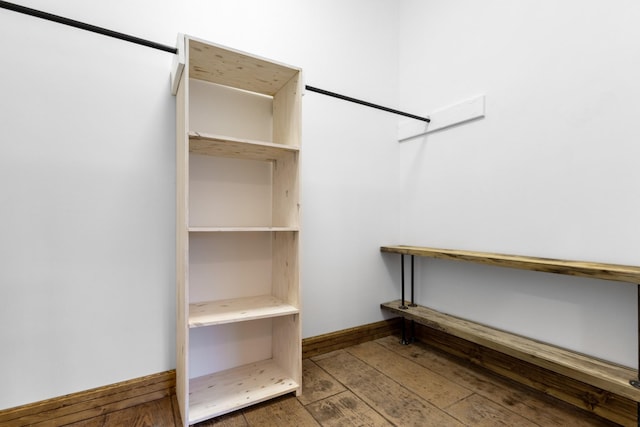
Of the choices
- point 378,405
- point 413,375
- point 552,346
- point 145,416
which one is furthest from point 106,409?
point 552,346

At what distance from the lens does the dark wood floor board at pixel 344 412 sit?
1.31 meters

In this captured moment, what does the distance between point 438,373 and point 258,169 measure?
160 centimetres

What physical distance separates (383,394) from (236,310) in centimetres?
86

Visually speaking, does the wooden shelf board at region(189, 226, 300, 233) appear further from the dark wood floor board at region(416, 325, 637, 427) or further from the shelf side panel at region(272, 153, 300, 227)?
the dark wood floor board at region(416, 325, 637, 427)

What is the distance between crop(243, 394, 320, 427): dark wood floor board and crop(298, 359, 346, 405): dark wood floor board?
0.06 metres

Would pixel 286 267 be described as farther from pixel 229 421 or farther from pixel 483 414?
pixel 483 414

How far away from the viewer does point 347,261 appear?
2137 mm

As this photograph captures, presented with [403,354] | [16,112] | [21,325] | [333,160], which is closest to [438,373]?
[403,354]

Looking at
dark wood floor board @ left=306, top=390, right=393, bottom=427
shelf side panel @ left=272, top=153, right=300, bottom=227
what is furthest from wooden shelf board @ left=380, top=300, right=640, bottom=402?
shelf side panel @ left=272, top=153, right=300, bottom=227

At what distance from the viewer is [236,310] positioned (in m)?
1.48

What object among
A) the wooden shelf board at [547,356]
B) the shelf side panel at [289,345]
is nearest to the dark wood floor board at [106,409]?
the shelf side panel at [289,345]

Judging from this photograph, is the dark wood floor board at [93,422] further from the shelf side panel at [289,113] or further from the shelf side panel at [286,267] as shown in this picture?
the shelf side panel at [289,113]

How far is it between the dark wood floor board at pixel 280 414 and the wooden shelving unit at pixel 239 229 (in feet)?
0.21

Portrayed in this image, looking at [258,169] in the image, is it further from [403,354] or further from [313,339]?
[403,354]
